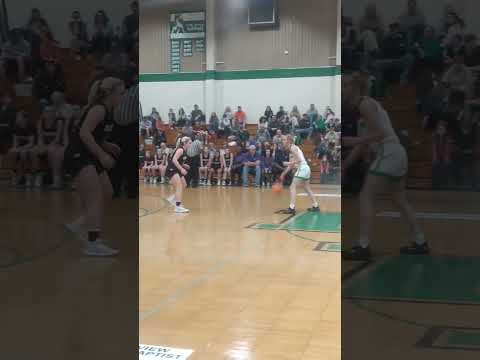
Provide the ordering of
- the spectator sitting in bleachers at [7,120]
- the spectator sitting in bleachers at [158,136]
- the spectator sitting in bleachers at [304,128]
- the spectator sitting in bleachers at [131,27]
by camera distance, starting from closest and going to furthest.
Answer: the spectator sitting in bleachers at [131,27]
the spectator sitting in bleachers at [7,120]
the spectator sitting in bleachers at [304,128]
the spectator sitting in bleachers at [158,136]

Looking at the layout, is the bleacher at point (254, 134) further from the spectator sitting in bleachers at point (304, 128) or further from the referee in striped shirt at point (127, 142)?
the referee in striped shirt at point (127, 142)

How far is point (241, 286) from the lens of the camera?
436 centimetres

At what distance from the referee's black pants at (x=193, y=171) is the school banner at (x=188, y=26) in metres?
3.55

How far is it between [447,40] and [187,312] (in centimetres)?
258

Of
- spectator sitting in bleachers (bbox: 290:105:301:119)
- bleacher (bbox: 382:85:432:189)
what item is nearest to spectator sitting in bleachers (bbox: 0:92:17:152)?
bleacher (bbox: 382:85:432:189)

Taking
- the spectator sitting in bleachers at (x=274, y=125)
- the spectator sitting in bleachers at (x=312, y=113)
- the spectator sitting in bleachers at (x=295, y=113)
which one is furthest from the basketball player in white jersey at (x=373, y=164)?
the spectator sitting in bleachers at (x=295, y=113)

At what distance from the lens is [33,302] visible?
1.89 m

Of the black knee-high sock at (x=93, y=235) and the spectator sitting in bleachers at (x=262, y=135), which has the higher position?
the spectator sitting in bleachers at (x=262, y=135)

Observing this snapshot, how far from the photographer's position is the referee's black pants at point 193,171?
44.5 ft

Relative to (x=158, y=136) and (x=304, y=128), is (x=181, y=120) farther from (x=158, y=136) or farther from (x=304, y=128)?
(x=304, y=128)

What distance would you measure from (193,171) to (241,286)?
941 cm

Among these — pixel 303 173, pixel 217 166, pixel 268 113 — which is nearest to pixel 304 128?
pixel 268 113

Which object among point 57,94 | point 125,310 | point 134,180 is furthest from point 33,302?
point 57,94

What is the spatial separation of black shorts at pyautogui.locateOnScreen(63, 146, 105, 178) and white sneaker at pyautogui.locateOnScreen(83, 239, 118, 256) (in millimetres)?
222
